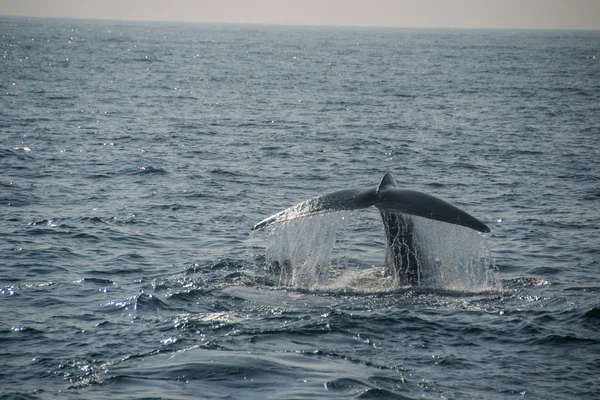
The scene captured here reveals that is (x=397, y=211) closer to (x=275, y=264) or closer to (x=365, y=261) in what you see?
(x=275, y=264)

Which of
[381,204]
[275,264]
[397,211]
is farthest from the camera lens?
[275,264]

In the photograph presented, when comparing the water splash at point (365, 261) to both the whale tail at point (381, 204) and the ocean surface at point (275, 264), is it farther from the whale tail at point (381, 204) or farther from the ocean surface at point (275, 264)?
the whale tail at point (381, 204)

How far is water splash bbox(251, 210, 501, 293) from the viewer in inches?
491

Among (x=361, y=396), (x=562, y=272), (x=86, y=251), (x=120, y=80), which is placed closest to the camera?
(x=361, y=396)

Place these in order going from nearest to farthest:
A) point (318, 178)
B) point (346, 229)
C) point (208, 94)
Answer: point (346, 229), point (318, 178), point (208, 94)

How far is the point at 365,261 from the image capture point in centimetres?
1460

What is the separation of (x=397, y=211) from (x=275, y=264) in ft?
11.1

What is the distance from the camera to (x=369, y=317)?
11.1m

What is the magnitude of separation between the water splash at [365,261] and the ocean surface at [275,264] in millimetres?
57

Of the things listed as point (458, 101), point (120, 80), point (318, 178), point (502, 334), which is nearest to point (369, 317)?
point (502, 334)

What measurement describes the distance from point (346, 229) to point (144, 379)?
27.9 ft

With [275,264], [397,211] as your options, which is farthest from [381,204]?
[275,264]

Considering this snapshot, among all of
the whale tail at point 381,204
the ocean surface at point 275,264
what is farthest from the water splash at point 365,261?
the whale tail at point 381,204

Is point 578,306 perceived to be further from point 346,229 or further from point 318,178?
point 318,178
